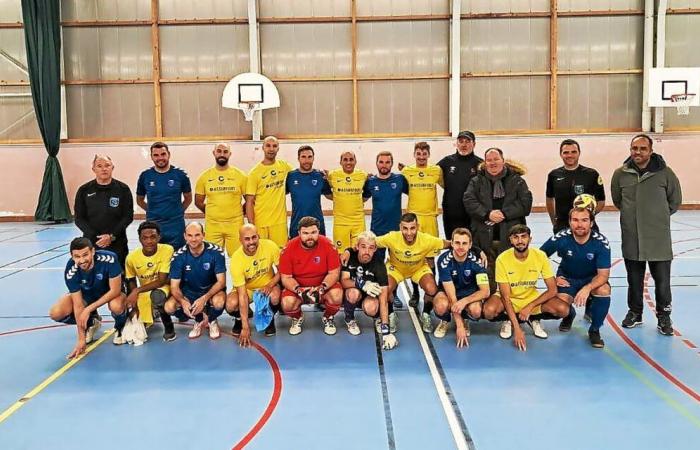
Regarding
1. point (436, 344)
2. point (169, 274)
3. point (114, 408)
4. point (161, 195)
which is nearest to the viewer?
point (114, 408)

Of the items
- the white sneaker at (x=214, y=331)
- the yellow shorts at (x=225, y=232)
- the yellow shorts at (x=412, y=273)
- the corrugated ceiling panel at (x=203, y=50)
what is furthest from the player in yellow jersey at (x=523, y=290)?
the corrugated ceiling panel at (x=203, y=50)

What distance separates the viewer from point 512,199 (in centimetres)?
648

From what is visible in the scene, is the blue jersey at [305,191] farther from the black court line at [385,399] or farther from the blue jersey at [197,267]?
the black court line at [385,399]

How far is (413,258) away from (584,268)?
1.69 metres

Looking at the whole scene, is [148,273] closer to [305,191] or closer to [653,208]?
[305,191]

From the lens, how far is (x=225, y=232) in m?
7.40

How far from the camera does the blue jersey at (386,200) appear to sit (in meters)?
7.43

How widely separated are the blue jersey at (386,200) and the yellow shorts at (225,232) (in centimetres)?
163

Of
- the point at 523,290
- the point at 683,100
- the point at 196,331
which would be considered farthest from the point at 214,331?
the point at 683,100

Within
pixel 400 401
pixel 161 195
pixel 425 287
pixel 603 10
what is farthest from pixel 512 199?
pixel 603 10

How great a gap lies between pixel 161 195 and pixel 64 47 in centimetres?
1229

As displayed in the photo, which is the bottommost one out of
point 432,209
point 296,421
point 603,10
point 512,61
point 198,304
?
point 296,421

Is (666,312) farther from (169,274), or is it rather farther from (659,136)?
(659,136)

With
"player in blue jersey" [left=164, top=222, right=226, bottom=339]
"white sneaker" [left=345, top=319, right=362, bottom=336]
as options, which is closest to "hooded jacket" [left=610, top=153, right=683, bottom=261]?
"white sneaker" [left=345, top=319, right=362, bottom=336]
